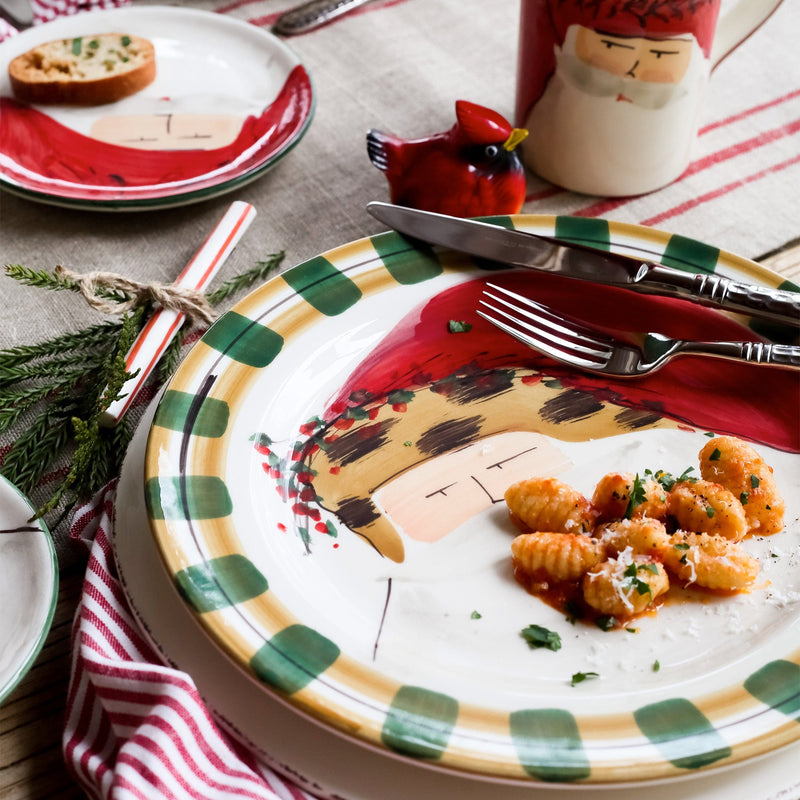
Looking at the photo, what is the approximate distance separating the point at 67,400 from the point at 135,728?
0.38m

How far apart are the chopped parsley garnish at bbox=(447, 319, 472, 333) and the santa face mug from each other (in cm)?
35

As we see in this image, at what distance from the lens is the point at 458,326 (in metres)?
0.98

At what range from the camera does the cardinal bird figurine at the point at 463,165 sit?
1.05 m

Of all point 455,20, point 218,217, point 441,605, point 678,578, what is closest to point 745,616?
point 678,578

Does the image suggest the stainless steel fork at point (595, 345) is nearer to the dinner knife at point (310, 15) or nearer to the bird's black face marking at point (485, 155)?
the bird's black face marking at point (485, 155)

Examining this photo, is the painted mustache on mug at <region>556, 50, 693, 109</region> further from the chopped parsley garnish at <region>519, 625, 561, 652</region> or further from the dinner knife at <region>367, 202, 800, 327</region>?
the chopped parsley garnish at <region>519, 625, 561, 652</region>

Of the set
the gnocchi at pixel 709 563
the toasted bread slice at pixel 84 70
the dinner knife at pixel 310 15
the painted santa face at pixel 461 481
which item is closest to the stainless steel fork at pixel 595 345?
the painted santa face at pixel 461 481

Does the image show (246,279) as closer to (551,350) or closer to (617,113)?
(551,350)

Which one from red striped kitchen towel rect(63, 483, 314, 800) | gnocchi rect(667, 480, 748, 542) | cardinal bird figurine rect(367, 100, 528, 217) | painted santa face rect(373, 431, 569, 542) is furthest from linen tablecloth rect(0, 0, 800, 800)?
gnocchi rect(667, 480, 748, 542)

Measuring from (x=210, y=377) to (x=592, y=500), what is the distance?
1.20 ft

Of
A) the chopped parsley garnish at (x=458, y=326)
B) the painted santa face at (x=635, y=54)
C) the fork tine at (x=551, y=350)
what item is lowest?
the chopped parsley garnish at (x=458, y=326)

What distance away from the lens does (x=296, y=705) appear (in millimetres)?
612

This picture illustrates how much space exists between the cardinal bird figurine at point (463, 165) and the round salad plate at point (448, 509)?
9cm

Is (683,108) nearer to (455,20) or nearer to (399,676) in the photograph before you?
(455,20)
